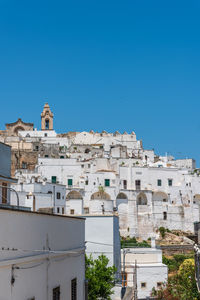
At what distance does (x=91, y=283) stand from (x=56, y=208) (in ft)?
117

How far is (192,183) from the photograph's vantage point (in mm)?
69188

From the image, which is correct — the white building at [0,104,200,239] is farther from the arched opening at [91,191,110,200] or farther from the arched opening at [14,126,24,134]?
the arched opening at [14,126,24,134]

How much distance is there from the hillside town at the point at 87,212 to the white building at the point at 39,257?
0.08 ft

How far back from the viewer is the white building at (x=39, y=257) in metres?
8.73

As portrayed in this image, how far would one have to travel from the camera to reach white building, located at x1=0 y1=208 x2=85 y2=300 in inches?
344

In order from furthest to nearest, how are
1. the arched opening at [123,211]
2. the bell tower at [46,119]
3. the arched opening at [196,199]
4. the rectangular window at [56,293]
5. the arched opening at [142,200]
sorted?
the bell tower at [46,119] < the arched opening at [196,199] < the arched opening at [142,200] < the arched opening at [123,211] < the rectangular window at [56,293]

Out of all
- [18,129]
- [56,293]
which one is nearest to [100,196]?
[18,129]

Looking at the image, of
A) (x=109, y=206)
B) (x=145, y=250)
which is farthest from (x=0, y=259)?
(x=109, y=206)

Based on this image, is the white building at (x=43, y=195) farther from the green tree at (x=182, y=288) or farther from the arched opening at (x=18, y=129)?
the arched opening at (x=18, y=129)

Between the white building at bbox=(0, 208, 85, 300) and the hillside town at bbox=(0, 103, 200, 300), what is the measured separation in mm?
23

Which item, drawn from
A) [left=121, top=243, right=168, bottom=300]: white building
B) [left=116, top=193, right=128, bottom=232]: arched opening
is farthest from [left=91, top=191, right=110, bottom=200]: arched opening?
[left=121, top=243, right=168, bottom=300]: white building

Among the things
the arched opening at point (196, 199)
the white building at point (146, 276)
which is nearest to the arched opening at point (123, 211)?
the arched opening at point (196, 199)

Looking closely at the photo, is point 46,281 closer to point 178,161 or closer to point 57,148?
point 57,148

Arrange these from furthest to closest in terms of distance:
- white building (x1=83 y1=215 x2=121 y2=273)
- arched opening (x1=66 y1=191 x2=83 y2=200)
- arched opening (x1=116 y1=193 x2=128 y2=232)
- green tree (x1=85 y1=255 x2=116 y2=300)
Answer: arched opening (x1=116 y1=193 x2=128 y2=232) < arched opening (x1=66 y1=191 x2=83 y2=200) < white building (x1=83 y1=215 x2=121 y2=273) < green tree (x1=85 y1=255 x2=116 y2=300)
